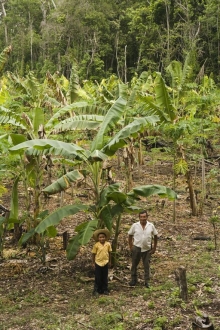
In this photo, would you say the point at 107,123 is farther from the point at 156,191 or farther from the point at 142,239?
the point at 142,239

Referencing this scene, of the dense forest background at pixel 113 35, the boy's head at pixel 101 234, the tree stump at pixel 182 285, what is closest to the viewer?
the tree stump at pixel 182 285

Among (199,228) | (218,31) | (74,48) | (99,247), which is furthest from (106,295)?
(74,48)

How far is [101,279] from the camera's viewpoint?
23.2 ft

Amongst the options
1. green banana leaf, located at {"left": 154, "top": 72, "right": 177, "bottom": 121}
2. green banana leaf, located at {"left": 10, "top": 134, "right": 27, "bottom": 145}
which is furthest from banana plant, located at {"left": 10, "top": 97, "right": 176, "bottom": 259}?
green banana leaf, located at {"left": 154, "top": 72, "right": 177, "bottom": 121}

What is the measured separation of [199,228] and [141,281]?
12.2 feet

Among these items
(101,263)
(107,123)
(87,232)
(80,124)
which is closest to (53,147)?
(107,123)

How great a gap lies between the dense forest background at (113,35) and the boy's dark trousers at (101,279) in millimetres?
22430

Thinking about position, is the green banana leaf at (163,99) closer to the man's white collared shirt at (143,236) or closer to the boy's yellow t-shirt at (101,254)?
the man's white collared shirt at (143,236)

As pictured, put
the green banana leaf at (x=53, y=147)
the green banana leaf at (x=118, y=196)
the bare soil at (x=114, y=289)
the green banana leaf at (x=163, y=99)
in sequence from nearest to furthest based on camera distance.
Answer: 1. the bare soil at (x=114, y=289)
2. the green banana leaf at (x=53, y=147)
3. the green banana leaf at (x=118, y=196)
4. the green banana leaf at (x=163, y=99)

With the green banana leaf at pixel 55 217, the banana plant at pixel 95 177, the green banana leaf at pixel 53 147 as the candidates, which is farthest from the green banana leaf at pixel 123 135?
the green banana leaf at pixel 55 217

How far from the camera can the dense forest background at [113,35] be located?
31.1 metres

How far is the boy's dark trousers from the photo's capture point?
23.0ft

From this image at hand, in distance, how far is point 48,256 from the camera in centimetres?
888

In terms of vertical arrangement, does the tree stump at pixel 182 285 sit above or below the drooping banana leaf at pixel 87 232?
below
